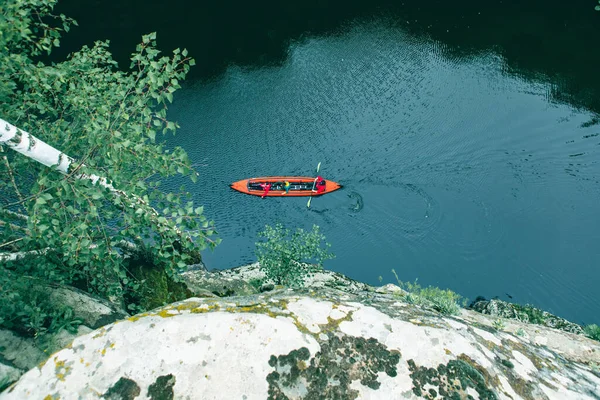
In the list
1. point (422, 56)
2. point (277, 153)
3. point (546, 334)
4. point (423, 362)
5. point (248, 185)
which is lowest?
point (546, 334)

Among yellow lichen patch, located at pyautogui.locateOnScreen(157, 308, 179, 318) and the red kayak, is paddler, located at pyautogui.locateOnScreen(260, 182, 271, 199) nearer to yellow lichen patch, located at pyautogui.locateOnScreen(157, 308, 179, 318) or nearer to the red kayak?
the red kayak

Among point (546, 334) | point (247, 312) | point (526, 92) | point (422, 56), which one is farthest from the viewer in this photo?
point (422, 56)

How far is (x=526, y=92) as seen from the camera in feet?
150

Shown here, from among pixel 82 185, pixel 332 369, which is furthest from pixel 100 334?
pixel 82 185

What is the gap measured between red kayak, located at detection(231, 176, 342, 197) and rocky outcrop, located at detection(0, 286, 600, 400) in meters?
29.6

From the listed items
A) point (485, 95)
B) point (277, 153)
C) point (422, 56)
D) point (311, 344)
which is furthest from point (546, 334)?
point (422, 56)

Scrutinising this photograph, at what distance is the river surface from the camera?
117 feet

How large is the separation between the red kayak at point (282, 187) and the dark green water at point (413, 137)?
84 centimetres

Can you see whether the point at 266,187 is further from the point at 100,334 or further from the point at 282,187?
the point at 100,334

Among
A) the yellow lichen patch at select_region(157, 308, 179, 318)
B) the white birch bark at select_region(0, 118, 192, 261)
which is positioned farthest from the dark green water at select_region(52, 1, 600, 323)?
the yellow lichen patch at select_region(157, 308, 179, 318)

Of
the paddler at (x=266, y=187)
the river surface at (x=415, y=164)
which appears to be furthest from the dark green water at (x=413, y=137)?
the paddler at (x=266, y=187)

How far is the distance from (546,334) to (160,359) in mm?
13367

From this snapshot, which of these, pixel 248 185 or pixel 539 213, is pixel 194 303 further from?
pixel 539 213

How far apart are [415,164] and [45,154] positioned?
34.5 metres
